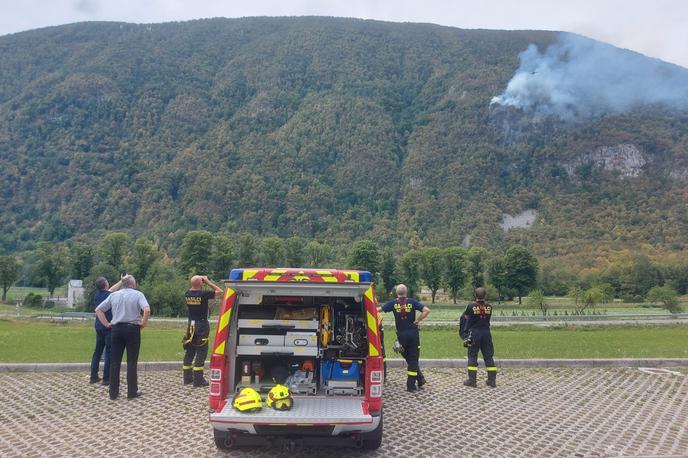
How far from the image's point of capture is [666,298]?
58.5 metres

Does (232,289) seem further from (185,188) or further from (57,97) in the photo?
(57,97)

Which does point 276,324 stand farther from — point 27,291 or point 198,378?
point 27,291

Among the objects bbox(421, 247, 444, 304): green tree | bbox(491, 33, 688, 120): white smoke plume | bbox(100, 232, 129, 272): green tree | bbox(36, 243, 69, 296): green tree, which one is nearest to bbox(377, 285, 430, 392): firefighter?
bbox(421, 247, 444, 304): green tree

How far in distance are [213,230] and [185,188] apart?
77.2 ft

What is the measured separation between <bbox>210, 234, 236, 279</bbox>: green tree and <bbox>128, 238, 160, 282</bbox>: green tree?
9.21 metres

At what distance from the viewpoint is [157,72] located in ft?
649

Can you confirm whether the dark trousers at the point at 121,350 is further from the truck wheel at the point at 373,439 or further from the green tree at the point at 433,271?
the green tree at the point at 433,271

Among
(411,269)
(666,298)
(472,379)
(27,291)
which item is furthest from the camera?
(27,291)

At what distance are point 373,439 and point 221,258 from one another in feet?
244

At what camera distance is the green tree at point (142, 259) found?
243 feet

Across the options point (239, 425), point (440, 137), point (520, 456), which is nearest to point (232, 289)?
point (239, 425)

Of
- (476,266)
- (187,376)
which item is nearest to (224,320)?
(187,376)

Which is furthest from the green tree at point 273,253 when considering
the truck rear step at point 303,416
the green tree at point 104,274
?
the truck rear step at point 303,416

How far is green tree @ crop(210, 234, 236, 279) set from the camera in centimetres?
7744
